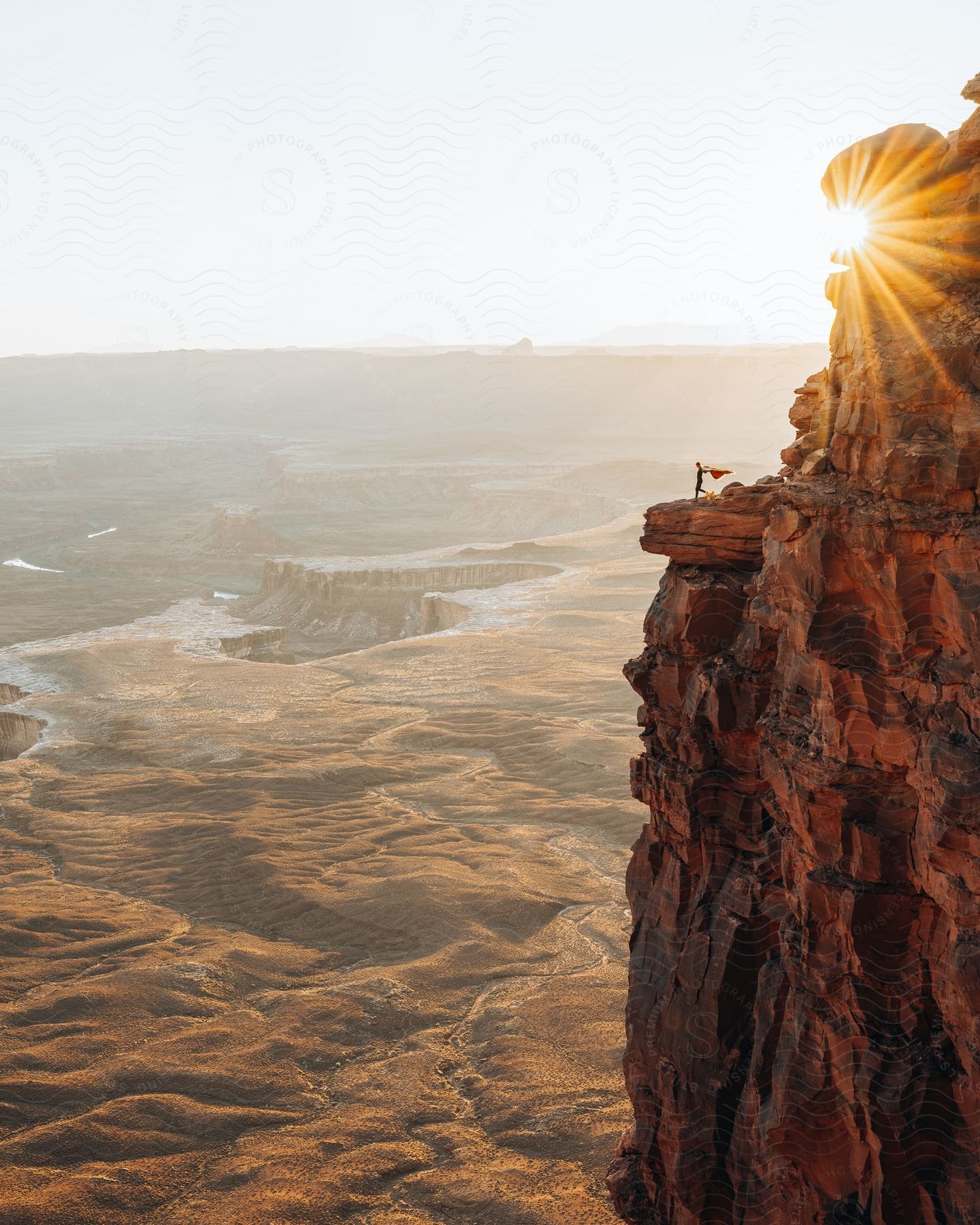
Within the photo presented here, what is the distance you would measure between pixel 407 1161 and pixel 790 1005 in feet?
15.3

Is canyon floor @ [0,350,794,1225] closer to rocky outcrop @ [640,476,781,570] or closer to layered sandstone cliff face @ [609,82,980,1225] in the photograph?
layered sandstone cliff face @ [609,82,980,1225]

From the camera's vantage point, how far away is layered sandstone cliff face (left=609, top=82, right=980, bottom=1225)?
4992 mm

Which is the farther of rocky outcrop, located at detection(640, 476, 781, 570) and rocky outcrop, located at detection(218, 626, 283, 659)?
rocky outcrop, located at detection(218, 626, 283, 659)

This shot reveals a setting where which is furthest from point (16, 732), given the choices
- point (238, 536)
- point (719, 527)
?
point (238, 536)

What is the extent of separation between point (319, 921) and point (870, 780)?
10.5 metres

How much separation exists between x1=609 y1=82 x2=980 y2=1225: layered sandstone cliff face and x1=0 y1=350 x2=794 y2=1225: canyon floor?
2.88 metres

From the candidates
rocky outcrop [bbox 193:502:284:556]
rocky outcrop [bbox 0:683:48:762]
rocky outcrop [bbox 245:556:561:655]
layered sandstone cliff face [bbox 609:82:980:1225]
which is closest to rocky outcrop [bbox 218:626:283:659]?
rocky outcrop [bbox 245:556:561:655]

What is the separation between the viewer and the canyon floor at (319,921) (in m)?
9.12

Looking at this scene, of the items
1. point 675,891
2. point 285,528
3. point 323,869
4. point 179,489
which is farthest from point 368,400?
point 675,891

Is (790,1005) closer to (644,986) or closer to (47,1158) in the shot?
(644,986)

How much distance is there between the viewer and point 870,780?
17.9 feet

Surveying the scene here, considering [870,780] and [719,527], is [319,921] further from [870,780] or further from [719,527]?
[870,780]

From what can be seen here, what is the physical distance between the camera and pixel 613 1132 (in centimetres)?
942

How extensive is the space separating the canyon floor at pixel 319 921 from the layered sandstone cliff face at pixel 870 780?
9.46ft
